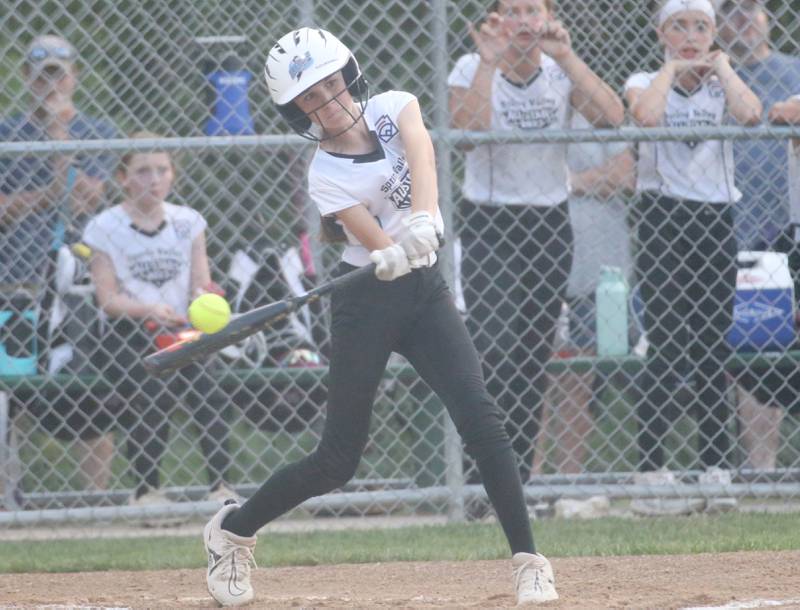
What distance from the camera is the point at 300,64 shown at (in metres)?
3.86

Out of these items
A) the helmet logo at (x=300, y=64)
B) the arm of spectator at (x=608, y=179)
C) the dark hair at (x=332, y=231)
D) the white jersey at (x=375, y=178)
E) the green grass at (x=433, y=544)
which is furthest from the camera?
the arm of spectator at (x=608, y=179)

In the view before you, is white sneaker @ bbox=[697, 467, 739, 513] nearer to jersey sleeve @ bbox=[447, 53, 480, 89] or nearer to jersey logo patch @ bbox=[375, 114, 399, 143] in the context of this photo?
jersey sleeve @ bbox=[447, 53, 480, 89]

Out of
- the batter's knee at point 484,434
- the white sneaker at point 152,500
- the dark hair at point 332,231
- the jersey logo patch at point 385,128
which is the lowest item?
the white sneaker at point 152,500

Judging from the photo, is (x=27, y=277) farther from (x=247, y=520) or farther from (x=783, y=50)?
(x=783, y=50)

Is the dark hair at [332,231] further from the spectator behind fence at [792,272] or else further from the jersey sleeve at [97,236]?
the spectator behind fence at [792,272]

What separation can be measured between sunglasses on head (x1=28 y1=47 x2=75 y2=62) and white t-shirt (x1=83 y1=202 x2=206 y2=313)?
2.35 ft

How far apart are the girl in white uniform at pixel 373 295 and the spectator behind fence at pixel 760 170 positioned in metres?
2.42

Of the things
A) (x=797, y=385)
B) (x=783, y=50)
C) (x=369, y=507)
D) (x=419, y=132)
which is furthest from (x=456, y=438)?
(x=783, y=50)

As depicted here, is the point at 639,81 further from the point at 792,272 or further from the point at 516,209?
the point at 792,272

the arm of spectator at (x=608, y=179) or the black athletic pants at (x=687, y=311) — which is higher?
the arm of spectator at (x=608, y=179)

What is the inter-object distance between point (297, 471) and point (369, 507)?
1875 millimetres

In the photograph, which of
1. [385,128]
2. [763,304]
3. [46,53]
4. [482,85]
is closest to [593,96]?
[482,85]

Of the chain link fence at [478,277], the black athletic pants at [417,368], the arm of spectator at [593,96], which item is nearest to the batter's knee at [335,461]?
the black athletic pants at [417,368]

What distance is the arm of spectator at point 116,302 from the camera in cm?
596
